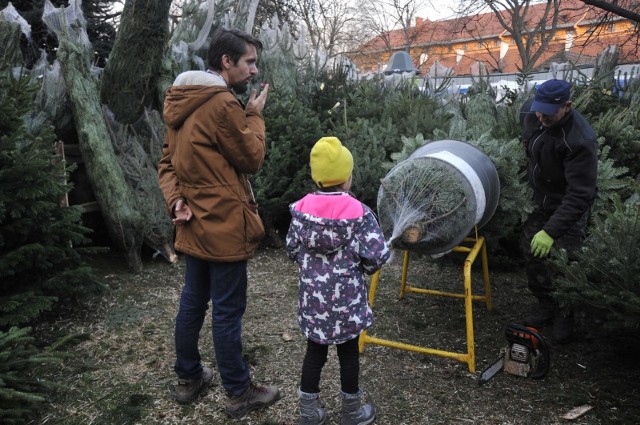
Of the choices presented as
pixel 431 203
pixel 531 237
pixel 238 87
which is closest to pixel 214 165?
pixel 238 87

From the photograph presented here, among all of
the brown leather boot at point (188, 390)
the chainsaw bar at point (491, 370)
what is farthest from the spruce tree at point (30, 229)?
the chainsaw bar at point (491, 370)

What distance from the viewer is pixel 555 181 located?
3.48m

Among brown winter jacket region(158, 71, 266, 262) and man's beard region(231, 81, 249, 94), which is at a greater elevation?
man's beard region(231, 81, 249, 94)

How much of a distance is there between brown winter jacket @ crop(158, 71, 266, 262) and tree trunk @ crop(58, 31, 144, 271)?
250cm

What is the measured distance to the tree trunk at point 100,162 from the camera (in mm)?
4828

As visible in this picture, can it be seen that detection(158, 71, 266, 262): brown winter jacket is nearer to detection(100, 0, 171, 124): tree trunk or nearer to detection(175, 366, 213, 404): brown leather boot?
detection(175, 366, 213, 404): brown leather boot

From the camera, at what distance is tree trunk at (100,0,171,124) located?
17.1ft

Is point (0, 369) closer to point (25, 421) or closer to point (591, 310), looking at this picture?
point (25, 421)

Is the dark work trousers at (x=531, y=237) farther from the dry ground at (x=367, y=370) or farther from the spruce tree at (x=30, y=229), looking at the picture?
the spruce tree at (x=30, y=229)

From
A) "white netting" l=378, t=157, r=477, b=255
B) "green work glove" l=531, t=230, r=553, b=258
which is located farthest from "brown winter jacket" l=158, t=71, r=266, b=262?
"green work glove" l=531, t=230, r=553, b=258

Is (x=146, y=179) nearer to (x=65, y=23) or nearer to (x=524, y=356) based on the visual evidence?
(x=65, y=23)

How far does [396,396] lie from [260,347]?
105cm

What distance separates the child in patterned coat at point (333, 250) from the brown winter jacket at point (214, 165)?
271 mm

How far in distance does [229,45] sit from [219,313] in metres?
1.33
